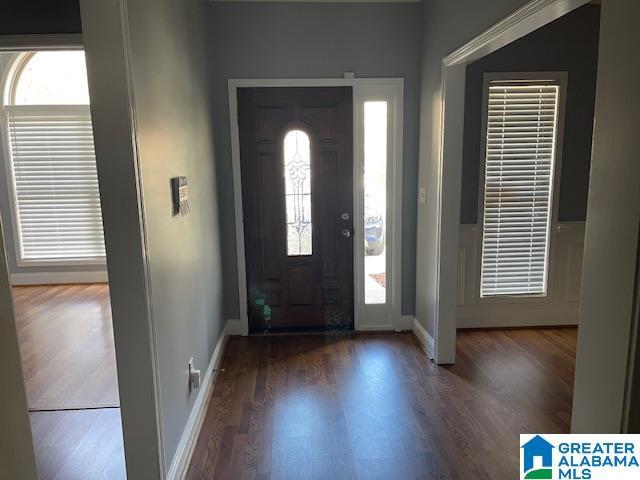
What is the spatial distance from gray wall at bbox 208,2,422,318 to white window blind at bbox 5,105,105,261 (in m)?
2.68

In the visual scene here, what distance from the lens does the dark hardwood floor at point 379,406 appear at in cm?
223

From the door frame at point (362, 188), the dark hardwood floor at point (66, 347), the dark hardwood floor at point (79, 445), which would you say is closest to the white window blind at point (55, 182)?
the dark hardwood floor at point (66, 347)

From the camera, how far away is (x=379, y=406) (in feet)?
9.00

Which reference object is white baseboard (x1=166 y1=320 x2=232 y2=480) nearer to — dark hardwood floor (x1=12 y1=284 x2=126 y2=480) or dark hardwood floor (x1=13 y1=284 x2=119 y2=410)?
dark hardwood floor (x1=12 y1=284 x2=126 y2=480)

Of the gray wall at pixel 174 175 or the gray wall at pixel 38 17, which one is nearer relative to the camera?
the gray wall at pixel 174 175

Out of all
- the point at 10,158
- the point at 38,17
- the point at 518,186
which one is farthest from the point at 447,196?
the point at 10,158

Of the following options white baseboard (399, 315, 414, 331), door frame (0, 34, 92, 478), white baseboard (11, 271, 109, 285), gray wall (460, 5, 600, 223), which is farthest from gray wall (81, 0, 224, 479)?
white baseboard (11, 271, 109, 285)

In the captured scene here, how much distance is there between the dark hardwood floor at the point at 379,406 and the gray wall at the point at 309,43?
180 centimetres

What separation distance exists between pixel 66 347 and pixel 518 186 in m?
4.00

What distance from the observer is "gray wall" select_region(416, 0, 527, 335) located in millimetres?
2795

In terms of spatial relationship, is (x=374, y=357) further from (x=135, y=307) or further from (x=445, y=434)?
(x=135, y=307)

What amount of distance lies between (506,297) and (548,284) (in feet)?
1.26

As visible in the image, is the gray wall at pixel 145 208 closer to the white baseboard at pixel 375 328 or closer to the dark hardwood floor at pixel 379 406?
the dark hardwood floor at pixel 379 406

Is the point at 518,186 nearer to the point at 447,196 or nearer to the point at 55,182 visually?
the point at 447,196
